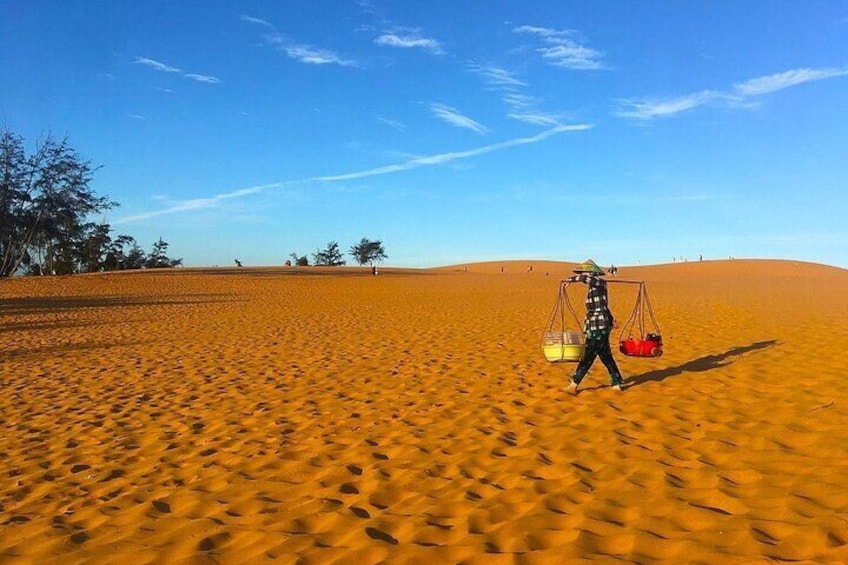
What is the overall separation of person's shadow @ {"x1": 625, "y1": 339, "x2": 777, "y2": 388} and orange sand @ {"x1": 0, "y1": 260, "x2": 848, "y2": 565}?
85 millimetres

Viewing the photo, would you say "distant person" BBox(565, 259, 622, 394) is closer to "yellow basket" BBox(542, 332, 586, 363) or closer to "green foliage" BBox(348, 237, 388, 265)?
"yellow basket" BBox(542, 332, 586, 363)

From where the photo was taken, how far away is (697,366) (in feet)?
32.4

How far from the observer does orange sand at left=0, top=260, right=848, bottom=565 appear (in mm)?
3781

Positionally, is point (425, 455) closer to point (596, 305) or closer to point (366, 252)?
point (596, 305)

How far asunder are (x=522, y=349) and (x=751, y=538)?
895 centimetres

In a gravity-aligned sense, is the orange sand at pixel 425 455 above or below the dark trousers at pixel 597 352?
below

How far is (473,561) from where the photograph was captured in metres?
3.46

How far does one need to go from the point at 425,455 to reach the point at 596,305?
3.57 meters

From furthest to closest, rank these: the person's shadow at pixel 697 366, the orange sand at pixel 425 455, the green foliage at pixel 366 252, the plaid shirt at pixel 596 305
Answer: the green foliage at pixel 366 252 < the person's shadow at pixel 697 366 < the plaid shirt at pixel 596 305 < the orange sand at pixel 425 455

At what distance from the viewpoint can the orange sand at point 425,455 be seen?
12.4 ft

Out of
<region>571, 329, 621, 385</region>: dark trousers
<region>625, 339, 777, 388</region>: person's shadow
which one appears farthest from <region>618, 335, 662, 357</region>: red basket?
<region>571, 329, 621, 385</region>: dark trousers

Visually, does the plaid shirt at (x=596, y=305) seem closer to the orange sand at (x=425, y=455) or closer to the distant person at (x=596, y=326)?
the distant person at (x=596, y=326)

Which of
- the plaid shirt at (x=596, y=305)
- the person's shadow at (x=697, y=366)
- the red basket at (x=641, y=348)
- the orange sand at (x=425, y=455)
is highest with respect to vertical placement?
the plaid shirt at (x=596, y=305)

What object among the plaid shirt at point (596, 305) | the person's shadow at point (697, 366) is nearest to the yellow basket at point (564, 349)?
the plaid shirt at point (596, 305)
